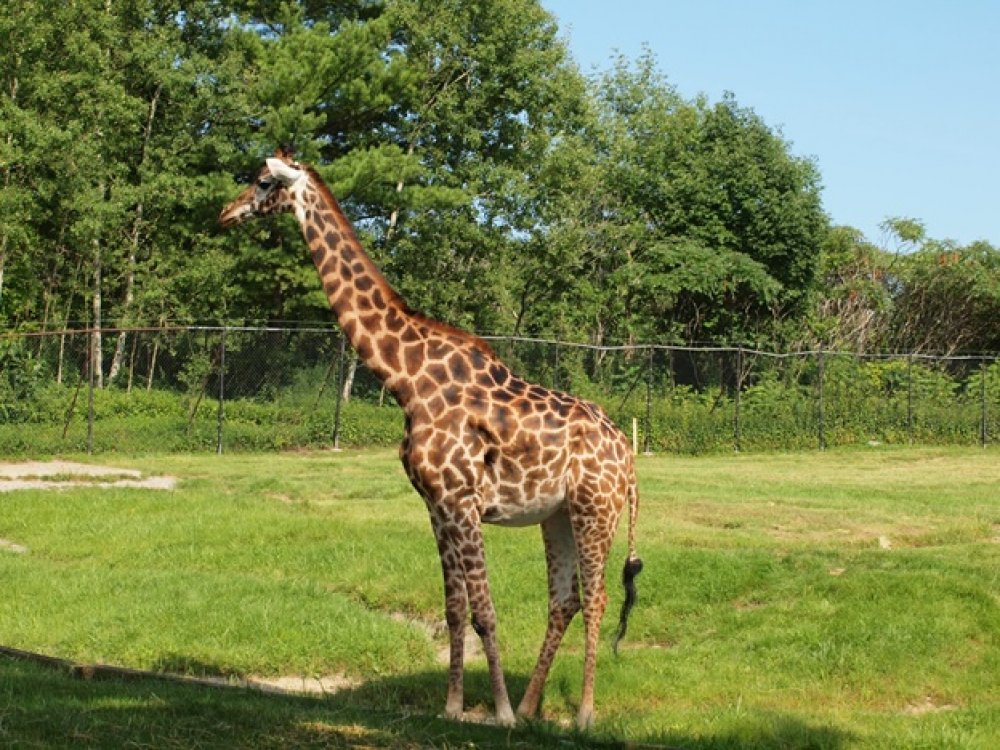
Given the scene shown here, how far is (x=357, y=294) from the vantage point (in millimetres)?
9727

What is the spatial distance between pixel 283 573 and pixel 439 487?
17.7ft

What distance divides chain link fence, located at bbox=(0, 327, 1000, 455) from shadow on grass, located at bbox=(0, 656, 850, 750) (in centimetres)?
1801

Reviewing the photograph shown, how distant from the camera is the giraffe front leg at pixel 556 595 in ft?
31.1

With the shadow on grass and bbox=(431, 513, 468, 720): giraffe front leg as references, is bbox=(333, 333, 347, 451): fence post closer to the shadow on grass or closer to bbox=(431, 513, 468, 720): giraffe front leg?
the shadow on grass

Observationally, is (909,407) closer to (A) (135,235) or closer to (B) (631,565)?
(A) (135,235)

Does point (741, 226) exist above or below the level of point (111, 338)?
above

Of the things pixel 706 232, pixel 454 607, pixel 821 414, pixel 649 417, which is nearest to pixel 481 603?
pixel 454 607

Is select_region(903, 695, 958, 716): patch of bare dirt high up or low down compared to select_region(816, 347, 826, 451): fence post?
down

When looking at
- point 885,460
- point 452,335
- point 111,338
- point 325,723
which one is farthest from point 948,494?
point 111,338

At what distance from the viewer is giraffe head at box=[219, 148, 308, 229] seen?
9.85 metres

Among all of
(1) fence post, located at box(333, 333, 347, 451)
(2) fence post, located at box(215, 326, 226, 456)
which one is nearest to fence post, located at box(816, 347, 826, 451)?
(1) fence post, located at box(333, 333, 347, 451)

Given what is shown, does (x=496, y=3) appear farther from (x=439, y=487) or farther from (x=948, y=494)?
(x=439, y=487)

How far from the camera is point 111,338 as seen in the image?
114 feet

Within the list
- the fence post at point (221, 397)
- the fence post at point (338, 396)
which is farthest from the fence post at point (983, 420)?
the fence post at point (221, 397)
